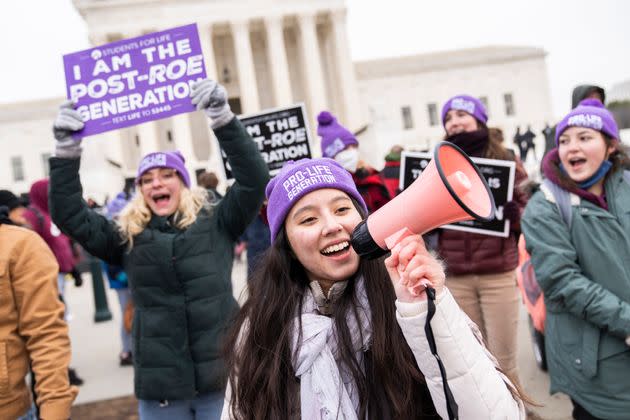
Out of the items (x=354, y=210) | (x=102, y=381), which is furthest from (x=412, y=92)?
(x=354, y=210)

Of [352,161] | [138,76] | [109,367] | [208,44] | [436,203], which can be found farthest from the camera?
[208,44]

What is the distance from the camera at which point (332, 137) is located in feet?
16.3

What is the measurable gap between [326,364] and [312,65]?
4250 centimetres

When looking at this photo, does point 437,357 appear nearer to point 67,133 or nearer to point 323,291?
point 323,291

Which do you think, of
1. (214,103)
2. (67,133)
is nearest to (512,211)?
(214,103)

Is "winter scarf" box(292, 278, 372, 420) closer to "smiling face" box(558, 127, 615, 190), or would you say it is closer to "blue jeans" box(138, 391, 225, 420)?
"blue jeans" box(138, 391, 225, 420)

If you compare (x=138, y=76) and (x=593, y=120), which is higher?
(x=138, y=76)

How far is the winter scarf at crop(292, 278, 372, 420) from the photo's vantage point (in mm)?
1546

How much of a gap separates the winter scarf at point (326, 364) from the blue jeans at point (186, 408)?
1423mm

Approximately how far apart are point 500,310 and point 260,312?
2.38 metres

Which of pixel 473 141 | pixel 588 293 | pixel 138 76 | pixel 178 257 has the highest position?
pixel 138 76

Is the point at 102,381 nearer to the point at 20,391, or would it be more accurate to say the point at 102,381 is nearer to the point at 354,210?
the point at 20,391

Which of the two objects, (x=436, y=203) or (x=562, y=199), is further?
(x=562, y=199)

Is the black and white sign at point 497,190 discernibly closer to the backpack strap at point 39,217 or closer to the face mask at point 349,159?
the face mask at point 349,159
